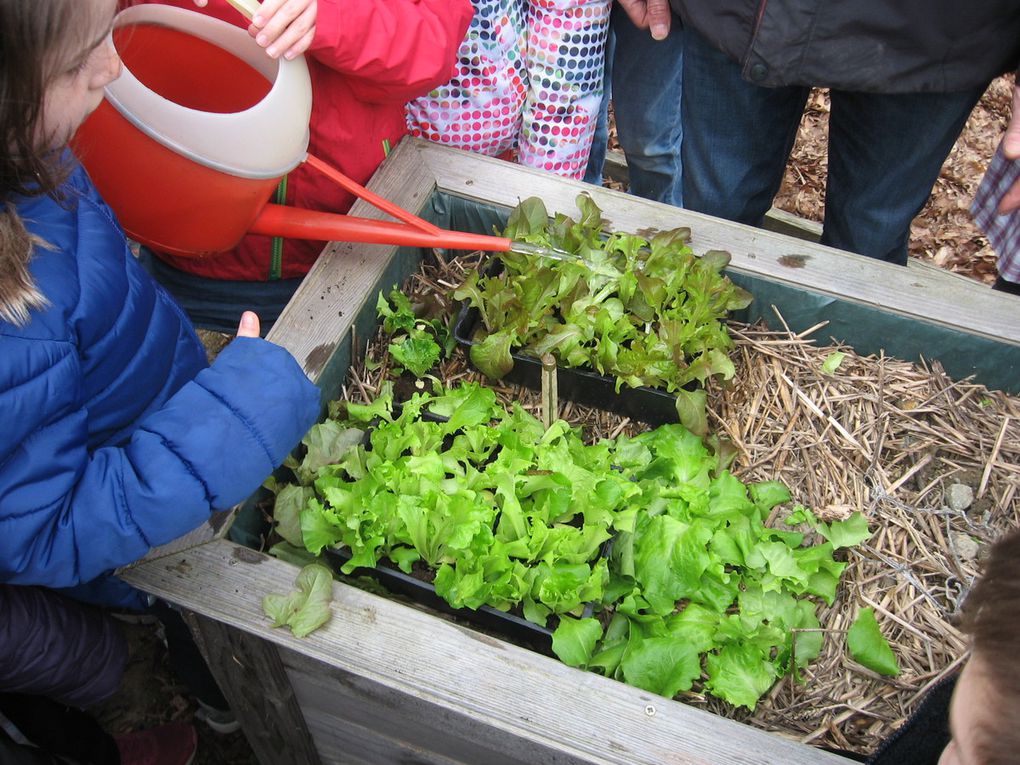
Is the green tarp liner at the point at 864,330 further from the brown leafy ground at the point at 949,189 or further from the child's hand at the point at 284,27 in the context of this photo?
the brown leafy ground at the point at 949,189

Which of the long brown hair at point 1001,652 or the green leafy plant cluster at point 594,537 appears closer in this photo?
the long brown hair at point 1001,652

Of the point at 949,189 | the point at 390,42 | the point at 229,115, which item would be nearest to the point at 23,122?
the point at 229,115

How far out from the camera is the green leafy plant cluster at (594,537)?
4.00ft

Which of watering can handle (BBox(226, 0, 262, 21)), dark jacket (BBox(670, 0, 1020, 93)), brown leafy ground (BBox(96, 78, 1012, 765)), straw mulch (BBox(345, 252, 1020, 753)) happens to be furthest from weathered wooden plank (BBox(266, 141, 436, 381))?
brown leafy ground (BBox(96, 78, 1012, 765))

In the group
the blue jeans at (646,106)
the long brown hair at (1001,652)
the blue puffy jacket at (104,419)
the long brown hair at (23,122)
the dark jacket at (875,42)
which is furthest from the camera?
the blue jeans at (646,106)

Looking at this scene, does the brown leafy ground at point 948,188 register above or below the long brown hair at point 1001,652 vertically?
below

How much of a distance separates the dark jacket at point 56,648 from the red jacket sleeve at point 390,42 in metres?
1.03

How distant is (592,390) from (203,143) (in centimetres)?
77

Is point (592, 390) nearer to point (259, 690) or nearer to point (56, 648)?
point (259, 690)

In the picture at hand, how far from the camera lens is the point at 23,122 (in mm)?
893

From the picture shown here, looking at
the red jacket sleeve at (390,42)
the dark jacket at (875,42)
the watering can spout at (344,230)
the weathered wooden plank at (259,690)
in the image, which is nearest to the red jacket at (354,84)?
the red jacket sleeve at (390,42)

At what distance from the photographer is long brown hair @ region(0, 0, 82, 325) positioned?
839 mm

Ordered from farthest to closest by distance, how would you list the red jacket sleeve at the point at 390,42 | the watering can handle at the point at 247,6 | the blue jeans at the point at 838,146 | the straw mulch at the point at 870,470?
the blue jeans at the point at 838,146 → the red jacket sleeve at the point at 390,42 → the straw mulch at the point at 870,470 → the watering can handle at the point at 247,6

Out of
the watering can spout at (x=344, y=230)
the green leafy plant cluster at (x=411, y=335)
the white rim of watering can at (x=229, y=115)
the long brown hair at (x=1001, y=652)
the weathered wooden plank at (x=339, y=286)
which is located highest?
the white rim of watering can at (x=229, y=115)
